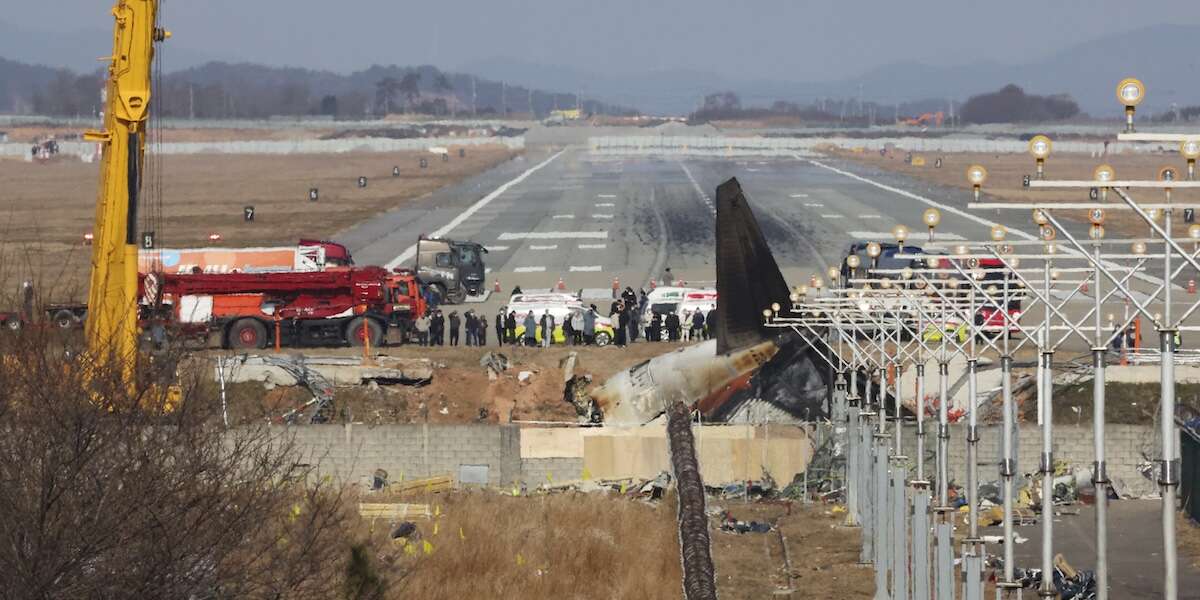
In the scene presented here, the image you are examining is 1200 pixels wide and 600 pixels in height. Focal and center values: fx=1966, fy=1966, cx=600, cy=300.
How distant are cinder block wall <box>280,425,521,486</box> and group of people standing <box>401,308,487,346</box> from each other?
19415mm

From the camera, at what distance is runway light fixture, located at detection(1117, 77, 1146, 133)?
1903 centimetres

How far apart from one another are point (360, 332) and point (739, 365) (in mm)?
17763

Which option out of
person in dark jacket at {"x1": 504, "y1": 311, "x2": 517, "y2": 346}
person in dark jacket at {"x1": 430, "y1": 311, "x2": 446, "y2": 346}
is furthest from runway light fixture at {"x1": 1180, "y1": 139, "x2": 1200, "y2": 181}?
person in dark jacket at {"x1": 430, "y1": 311, "x2": 446, "y2": 346}

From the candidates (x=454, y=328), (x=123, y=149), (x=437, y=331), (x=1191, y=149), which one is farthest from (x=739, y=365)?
(x=1191, y=149)

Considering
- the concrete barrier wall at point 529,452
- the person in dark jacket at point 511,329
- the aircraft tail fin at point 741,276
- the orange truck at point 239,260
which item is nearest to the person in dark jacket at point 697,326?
the person in dark jacket at point 511,329

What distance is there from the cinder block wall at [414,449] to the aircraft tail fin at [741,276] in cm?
879

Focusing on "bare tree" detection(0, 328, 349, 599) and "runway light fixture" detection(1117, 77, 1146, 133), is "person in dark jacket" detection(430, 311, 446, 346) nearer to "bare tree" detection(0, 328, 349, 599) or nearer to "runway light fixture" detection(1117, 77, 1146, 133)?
"bare tree" detection(0, 328, 349, 599)

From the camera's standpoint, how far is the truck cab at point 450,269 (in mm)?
83500

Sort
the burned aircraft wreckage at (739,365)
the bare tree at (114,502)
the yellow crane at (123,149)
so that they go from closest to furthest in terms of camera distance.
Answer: the bare tree at (114,502) < the yellow crane at (123,149) < the burned aircraft wreckage at (739,365)

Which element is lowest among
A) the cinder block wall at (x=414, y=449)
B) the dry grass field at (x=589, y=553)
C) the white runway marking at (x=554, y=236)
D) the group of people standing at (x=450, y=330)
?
the dry grass field at (x=589, y=553)

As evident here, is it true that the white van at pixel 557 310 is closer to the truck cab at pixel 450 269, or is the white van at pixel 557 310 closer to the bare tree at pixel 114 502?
the truck cab at pixel 450 269

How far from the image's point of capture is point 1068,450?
48.6 metres

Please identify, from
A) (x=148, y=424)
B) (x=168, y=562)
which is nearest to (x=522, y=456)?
(x=148, y=424)

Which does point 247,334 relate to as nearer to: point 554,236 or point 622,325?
point 622,325
